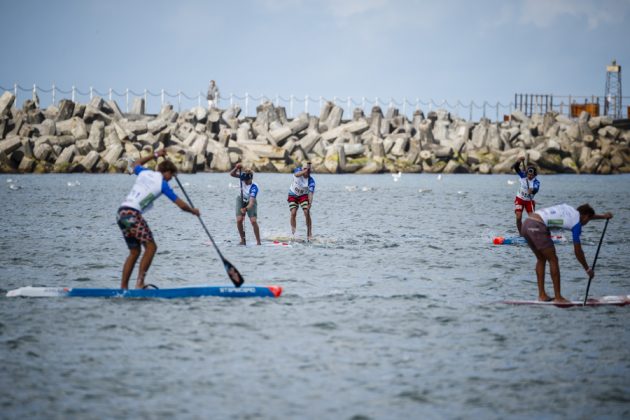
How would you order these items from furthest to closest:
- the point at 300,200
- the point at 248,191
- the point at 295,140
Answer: the point at 295,140
the point at 300,200
the point at 248,191

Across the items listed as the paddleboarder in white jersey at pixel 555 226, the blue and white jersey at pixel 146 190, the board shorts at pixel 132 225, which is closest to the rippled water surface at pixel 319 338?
the paddleboarder in white jersey at pixel 555 226

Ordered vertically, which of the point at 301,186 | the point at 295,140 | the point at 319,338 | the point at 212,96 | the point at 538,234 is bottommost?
the point at 319,338

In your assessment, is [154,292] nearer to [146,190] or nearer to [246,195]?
[146,190]

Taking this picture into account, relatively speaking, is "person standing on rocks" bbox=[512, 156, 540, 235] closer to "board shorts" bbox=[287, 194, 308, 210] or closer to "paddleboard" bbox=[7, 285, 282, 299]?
"board shorts" bbox=[287, 194, 308, 210]

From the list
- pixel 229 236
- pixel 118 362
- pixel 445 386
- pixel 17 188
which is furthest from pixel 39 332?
pixel 17 188

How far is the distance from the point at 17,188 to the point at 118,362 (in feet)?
134

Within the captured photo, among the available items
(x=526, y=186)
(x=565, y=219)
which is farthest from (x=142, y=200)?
(x=526, y=186)

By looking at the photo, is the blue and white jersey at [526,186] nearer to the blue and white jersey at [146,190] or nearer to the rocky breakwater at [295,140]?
the blue and white jersey at [146,190]

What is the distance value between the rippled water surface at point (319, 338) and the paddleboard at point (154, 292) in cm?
22

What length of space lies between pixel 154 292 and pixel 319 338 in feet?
12.0

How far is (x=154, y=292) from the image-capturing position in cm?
1402

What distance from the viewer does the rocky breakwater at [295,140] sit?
7069cm

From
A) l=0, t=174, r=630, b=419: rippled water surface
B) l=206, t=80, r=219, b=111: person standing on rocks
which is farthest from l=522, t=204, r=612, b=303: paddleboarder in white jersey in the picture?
l=206, t=80, r=219, b=111: person standing on rocks

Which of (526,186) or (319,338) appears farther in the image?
(526,186)
